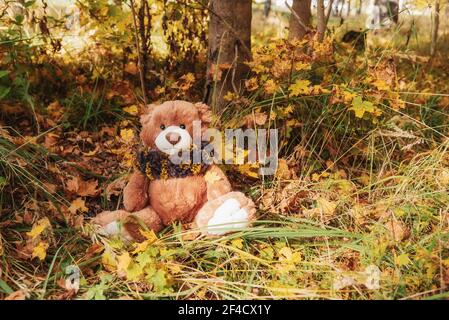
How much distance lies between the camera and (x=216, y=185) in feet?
6.12

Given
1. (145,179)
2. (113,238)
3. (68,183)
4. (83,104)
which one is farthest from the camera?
(83,104)

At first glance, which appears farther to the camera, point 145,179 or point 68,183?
point 68,183

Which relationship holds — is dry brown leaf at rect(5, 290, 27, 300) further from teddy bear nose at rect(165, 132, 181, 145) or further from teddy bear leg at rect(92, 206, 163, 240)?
teddy bear nose at rect(165, 132, 181, 145)

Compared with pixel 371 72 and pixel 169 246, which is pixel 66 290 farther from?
pixel 371 72

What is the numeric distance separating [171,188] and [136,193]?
159 mm

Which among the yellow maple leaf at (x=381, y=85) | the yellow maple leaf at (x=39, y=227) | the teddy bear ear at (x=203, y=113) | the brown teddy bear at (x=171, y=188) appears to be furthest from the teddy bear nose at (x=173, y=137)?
the yellow maple leaf at (x=381, y=85)

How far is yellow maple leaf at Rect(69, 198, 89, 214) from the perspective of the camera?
194 centimetres

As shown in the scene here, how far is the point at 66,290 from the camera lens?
5.22ft

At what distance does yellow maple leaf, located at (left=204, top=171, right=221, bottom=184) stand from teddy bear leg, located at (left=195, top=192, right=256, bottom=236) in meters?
0.09

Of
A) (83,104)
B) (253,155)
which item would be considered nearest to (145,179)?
(253,155)
